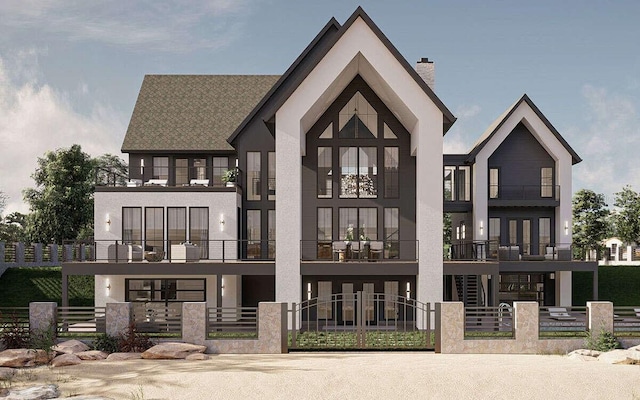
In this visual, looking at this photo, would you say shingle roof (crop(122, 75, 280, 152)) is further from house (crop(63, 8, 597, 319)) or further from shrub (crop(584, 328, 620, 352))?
shrub (crop(584, 328, 620, 352))

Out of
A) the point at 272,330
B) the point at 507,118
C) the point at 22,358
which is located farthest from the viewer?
the point at 507,118

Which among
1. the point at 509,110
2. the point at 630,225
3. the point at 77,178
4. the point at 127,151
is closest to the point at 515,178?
the point at 509,110

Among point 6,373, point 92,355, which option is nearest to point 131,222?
point 92,355

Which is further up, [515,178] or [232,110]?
[232,110]

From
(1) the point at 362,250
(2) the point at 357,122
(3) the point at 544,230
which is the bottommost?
(1) the point at 362,250

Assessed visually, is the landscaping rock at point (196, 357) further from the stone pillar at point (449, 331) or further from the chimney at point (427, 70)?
the chimney at point (427, 70)

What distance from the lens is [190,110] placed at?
106 ft

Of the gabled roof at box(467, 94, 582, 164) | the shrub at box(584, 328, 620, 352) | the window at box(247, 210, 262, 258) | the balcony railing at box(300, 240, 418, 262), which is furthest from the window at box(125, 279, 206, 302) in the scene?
the shrub at box(584, 328, 620, 352)

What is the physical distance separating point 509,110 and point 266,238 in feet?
42.6

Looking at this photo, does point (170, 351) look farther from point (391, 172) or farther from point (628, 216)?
point (628, 216)

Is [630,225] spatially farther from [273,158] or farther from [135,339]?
[135,339]

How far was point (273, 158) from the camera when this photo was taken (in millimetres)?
28203

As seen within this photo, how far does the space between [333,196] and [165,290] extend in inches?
319

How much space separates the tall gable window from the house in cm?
5
